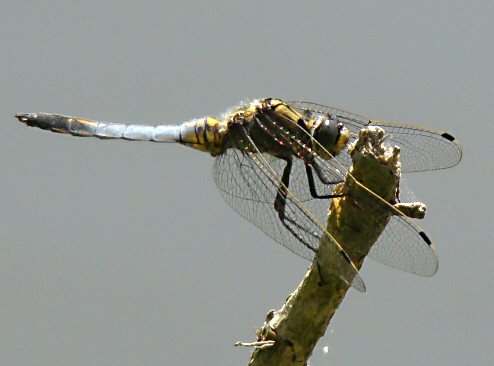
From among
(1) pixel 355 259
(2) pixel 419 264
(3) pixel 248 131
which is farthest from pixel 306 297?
(3) pixel 248 131

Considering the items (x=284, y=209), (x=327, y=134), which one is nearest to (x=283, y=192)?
(x=284, y=209)

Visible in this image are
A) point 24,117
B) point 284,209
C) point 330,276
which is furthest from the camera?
point 24,117

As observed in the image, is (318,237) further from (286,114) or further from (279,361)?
(286,114)

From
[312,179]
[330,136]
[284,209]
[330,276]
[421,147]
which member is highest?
[421,147]

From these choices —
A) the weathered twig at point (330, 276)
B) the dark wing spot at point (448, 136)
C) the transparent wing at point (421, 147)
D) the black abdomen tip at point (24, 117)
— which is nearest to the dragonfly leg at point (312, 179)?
the transparent wing at point (421, 147)

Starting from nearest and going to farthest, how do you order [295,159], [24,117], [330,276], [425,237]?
[330,276] < [425,237] < [295,159] < [24,117]

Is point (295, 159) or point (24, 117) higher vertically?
point (295, 159)

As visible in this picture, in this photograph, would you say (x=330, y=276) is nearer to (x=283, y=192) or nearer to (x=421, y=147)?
(x=283, y=192)

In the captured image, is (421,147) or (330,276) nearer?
(330,276)
